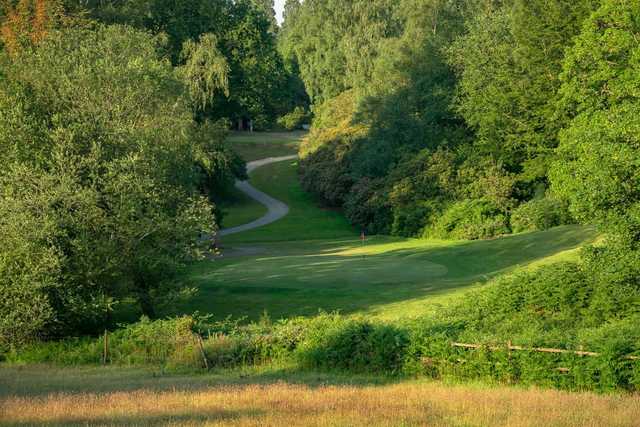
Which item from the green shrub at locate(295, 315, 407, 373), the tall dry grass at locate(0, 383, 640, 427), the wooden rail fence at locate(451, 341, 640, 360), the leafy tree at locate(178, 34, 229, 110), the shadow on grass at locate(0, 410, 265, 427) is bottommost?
the green shrub at locate(295, 315, 407, 373)

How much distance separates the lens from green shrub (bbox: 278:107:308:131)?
13662cm

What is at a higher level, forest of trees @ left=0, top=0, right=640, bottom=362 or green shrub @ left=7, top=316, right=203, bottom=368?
forest of trees @ left=0, top=0, right=640, bottom=362

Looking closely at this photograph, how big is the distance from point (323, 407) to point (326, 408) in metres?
0.17

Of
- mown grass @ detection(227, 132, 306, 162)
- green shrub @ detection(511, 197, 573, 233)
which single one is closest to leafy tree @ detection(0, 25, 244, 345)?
green shrub @ detection(511, 197, 573, 233)

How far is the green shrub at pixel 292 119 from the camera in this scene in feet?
448

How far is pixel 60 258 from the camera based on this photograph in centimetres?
3075

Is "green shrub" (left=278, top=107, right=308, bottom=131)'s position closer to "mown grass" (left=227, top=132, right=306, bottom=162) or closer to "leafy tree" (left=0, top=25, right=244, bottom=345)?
"mown grass" (left=227, top=132, right=306, bottom=162)

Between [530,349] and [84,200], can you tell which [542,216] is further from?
[530,349]

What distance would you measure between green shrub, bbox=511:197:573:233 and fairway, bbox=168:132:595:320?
5528 millimetres

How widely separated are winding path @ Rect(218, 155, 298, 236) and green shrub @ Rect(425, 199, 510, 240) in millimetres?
19235

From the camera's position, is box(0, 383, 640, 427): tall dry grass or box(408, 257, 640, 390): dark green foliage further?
box(408, 257, 640, 390): dark green foliage

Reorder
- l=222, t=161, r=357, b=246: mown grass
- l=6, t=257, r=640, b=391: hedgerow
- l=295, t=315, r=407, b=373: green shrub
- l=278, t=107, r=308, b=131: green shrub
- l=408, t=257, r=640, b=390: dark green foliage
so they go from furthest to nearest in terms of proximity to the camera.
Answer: l=278, t=107, r=308, b=131: green shrub, l=222, t=161, r=357, b=246: mown grass, l=295, t=315, r=407, b=373: green shrub, l=6, t=257, r=640, b=391: hedgerow, l=408, t=257, r=640, b=390: dark green foliage

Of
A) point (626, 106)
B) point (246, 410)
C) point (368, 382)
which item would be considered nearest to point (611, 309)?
point (626, 106)

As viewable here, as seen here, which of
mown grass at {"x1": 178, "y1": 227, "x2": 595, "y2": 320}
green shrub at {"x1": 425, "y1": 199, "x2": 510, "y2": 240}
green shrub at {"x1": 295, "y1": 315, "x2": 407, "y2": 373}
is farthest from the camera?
green shrub at {"x1": 425, "y1": 199, "x2": 510, "y2": 240}
